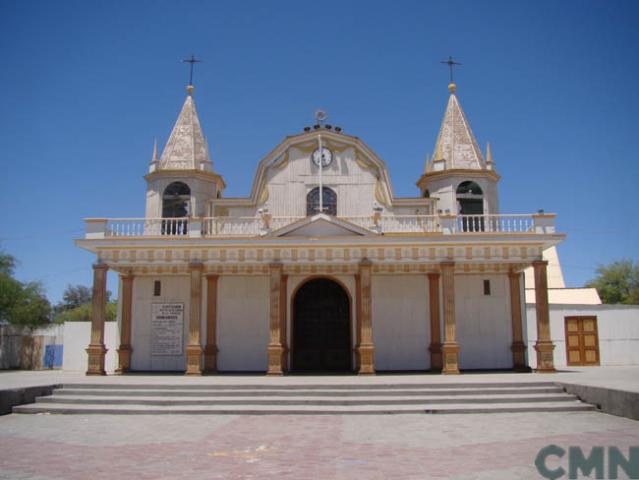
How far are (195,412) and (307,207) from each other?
11.6 m

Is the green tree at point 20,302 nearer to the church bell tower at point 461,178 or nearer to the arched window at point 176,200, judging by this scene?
the arched window at point 176,200

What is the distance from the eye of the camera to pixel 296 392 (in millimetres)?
14867

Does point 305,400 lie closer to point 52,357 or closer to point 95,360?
point 95,360

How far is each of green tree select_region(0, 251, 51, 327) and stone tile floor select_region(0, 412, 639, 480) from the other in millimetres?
22513

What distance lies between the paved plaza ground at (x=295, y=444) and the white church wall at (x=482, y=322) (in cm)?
979

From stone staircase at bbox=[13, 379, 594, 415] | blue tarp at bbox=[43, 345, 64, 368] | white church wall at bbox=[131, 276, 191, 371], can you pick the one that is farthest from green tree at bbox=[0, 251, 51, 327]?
stone staircase at bbox=[13, 379, 594, 415]

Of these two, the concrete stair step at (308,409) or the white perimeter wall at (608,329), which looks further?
the white perimeter wall at (608,329)

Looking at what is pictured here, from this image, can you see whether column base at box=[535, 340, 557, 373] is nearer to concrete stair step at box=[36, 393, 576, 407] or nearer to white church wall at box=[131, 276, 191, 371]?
concrete stair step at box=[36, 393, 576, 407]

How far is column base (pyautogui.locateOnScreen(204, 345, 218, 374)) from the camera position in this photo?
2180 cm

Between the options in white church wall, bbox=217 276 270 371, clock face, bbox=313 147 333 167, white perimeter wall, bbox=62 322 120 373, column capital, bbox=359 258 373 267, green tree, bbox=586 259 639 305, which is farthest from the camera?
green tree, bbox=586 259 639 305

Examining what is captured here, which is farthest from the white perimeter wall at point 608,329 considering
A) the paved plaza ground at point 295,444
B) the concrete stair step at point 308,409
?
the paved plaza ground at point 295,444

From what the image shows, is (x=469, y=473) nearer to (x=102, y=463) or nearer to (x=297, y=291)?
(x=102, y=463)

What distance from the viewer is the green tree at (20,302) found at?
109 ft

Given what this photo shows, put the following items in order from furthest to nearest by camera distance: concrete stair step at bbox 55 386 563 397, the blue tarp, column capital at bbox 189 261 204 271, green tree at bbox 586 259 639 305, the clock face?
green tree at bbox 586 259 639 305
the blue tarp
the clock face
column capital at bbox 189 261 204 271
concrete stair step at bbox 55 386 563 397
